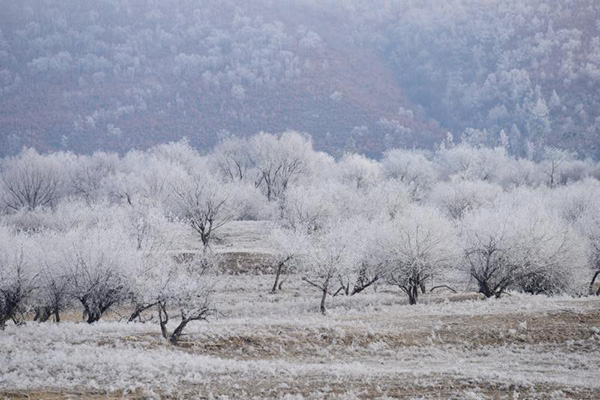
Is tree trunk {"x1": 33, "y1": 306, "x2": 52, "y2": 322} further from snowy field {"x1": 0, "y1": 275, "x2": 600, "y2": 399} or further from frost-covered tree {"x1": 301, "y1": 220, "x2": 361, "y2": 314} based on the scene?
frost-covered tree {"x1": 301, "y1": 220, "x2": 361, "y2": 314}

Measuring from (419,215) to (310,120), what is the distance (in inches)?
5820

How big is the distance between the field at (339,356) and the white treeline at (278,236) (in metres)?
3.07

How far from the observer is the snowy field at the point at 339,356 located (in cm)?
1573

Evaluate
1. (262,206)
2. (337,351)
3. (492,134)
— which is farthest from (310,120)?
(337,351)

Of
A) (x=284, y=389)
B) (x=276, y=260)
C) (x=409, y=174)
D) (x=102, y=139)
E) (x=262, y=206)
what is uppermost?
(x=102, y=139)

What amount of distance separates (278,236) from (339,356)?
78.2ft

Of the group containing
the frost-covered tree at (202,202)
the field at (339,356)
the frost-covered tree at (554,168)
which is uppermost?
the frost-covered tree at (554,168)

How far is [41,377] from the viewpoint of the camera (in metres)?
16.2

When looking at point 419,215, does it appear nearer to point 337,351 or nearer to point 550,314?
point 550,314

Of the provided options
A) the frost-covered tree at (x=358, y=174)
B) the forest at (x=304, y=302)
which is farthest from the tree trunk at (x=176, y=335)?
the frost-covered tree at (x=358, y=174)

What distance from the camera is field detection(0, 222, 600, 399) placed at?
1570 centimetres

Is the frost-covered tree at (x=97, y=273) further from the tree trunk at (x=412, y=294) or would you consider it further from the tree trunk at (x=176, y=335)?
the tree trunk at (x=412, y=294)

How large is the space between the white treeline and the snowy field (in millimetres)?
3095

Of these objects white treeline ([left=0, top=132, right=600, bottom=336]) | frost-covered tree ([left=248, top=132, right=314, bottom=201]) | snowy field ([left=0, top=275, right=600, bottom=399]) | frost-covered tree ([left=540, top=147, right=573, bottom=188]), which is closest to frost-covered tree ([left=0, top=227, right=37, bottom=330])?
white treeline ([left=0, top=132, right=600, bottom=336])
